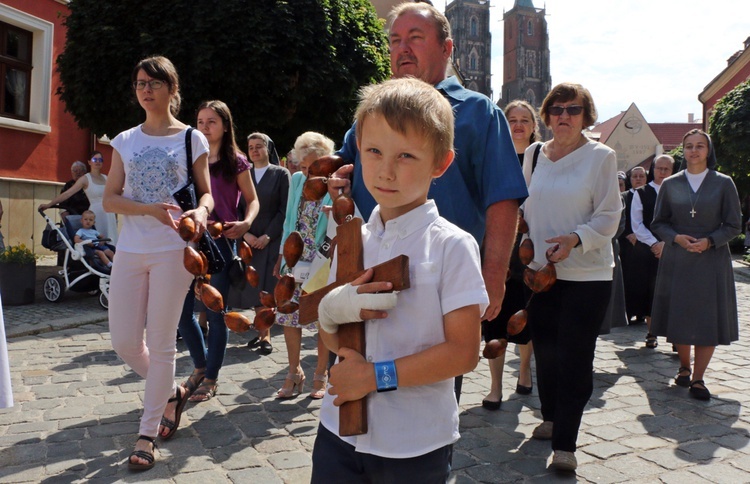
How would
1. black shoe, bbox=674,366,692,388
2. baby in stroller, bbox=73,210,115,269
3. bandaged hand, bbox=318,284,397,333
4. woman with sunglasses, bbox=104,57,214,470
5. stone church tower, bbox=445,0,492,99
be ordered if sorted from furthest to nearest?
stone church tower, bbox=445,0,492,99 → baby in stroller, bbox=73,210,115,269 → black shoe, bbox=674,366,692,388 → woman with sunglasses, bbox=104,57,214,470 → bandaged hand, bbox=318,284,397,333

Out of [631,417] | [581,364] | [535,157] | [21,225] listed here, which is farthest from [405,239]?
[21,225]

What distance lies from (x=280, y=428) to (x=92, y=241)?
608 centimetres

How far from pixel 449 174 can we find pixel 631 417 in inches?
130

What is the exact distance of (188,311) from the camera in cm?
466

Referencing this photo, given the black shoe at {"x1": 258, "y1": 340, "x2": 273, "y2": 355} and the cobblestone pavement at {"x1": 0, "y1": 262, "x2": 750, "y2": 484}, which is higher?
the black shoe at {"x1": 258, "y1": 340, "x2": 273, "y2": 355}

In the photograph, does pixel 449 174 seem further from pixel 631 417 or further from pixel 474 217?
pixel 631 417

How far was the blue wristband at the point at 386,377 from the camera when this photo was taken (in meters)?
1.69

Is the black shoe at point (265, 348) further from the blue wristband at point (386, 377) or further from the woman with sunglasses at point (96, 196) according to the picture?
the blue wristband at point (386, 377)

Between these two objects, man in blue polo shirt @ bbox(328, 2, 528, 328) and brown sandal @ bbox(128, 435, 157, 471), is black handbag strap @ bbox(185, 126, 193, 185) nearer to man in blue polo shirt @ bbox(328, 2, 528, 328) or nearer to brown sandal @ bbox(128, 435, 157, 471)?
brown sandal @ bbox(128, 435, 157, 471)

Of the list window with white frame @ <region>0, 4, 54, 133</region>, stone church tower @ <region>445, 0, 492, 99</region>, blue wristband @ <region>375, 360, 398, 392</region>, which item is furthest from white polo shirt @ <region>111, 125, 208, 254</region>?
stone church tower @ <region>445, 0, 492, 99</region>

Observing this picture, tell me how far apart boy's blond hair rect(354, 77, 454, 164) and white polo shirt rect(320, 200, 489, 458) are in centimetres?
20

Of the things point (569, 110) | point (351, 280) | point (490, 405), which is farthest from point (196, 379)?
point (351, 280)

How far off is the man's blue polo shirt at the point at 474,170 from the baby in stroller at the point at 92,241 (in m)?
7.62

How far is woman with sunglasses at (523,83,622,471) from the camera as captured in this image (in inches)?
152
